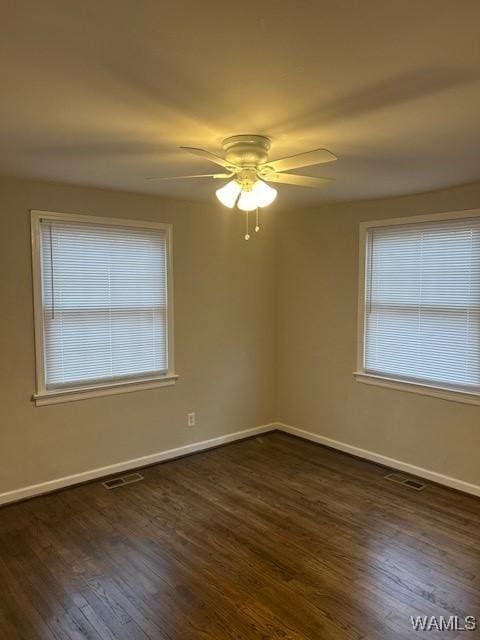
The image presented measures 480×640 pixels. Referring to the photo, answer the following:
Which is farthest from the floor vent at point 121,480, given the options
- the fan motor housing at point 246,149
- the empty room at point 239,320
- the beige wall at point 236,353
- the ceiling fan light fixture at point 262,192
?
the fan motor housing at point 246,149

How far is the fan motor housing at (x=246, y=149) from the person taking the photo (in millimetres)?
2373

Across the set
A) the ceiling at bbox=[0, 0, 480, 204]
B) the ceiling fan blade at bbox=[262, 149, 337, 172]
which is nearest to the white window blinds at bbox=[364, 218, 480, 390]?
the ceiling at bbox=[0, 0, 480, 204]

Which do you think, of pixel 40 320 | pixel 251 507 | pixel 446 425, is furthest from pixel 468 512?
pixel 40 320

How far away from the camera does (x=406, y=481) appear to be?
3.84m

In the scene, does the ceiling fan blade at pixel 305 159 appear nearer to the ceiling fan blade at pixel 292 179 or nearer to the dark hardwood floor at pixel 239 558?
the ceiling fan blade at pixel 292 179

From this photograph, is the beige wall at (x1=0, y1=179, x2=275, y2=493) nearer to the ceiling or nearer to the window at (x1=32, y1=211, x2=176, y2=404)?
the window at (x1=32, y1=211, x2=176, y2=404)

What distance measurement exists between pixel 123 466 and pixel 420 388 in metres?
2.59

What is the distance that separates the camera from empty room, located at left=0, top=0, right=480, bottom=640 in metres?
1.63

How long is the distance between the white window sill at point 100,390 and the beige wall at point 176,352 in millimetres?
55

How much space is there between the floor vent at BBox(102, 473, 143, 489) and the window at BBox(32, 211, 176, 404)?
725mm

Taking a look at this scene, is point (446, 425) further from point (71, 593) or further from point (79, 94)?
point (79, 94)

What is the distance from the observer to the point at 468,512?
331cm

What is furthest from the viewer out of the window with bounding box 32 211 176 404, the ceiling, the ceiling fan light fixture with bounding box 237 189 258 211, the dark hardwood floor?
the window with bounding box 32 211 176 404

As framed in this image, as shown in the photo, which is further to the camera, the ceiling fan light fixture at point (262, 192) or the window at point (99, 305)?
the window at point (99, 305)
